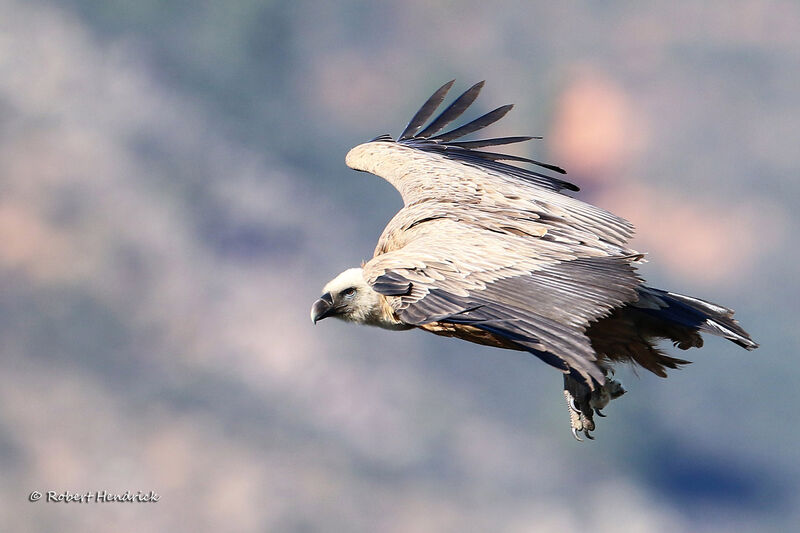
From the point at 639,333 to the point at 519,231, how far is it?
148 centimetres

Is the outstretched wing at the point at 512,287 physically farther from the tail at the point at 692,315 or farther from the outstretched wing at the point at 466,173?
the outstretched wing at the point at 466,173

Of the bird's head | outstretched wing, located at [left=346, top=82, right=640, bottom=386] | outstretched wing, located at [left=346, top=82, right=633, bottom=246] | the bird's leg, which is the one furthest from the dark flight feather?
the bird's leg

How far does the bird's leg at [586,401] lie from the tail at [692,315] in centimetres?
80

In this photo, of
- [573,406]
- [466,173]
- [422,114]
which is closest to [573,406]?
[573,406]

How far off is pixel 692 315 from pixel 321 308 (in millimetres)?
3391

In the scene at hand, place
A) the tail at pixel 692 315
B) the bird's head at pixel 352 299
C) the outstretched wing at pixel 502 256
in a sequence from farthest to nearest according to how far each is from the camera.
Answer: the bird's head at pixel 352 299
the tail at pixel 692 315
the outstretched wing at pixel 502 256

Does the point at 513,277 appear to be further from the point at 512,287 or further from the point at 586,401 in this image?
the point at 586,401

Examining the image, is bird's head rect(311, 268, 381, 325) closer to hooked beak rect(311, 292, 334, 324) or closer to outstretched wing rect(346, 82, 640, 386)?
hooked beak rect(311, 292, 334, 324)

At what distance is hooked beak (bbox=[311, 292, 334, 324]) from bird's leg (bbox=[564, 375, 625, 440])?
2401 millimetres

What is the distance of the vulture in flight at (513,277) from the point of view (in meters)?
6.46

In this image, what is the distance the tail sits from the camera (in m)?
8.41

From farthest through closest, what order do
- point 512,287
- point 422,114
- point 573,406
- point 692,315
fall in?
point 422,114, point 573,406, point 692,315, point 512,287

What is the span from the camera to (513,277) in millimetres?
7016

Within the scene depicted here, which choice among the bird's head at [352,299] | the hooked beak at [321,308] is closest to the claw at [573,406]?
the bird's head at [352,299]
